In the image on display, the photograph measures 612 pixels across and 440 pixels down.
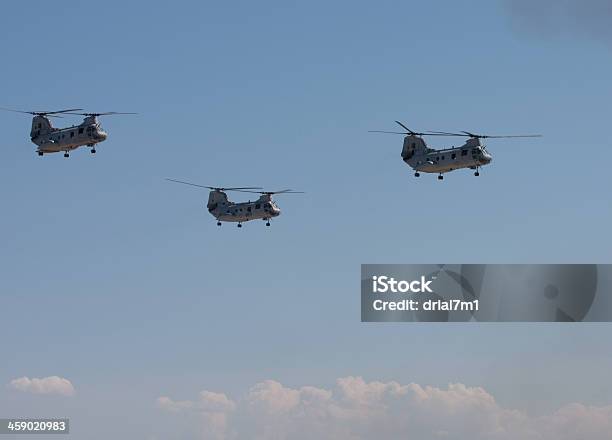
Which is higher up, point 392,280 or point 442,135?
point 442,135

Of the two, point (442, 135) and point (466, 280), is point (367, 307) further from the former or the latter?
point (442, 135)

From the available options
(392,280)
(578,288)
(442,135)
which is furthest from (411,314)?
(442,135)

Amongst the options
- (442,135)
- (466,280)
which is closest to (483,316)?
(466,280)

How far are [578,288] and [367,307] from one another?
29290 millimetres

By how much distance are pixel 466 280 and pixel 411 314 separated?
9451mm

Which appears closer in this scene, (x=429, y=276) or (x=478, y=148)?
(x=429, y=276)

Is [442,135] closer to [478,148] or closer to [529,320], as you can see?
[478,148]

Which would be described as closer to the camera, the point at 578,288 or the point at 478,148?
the point at 578,288

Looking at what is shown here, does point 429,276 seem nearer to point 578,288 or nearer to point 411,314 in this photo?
point 411,314

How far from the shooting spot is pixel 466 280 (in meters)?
173

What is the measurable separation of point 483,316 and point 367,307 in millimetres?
15496

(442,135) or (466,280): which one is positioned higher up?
(442,135)

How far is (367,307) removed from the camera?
6678 inches

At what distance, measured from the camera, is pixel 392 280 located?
17250 centimetres
